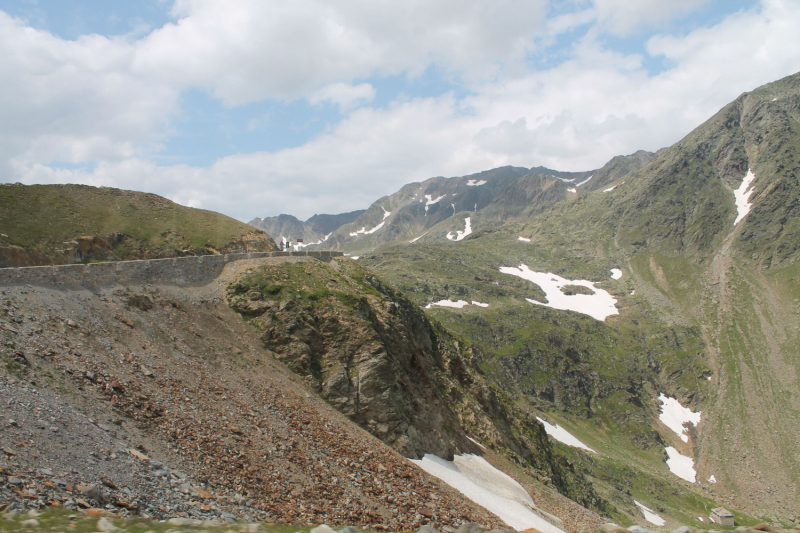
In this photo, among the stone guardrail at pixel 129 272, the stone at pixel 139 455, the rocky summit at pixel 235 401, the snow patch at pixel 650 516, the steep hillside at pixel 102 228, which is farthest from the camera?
the snow patch at pixel 650 516

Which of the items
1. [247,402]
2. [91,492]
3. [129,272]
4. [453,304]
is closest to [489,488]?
[247,402]

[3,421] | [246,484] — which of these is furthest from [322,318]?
[3,421]

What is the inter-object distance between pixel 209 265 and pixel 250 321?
679 centimetres

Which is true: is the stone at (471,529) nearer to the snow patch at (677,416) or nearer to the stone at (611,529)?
the stone at (611,529)

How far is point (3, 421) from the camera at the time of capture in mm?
14500

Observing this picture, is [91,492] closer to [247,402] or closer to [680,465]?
[247,402]

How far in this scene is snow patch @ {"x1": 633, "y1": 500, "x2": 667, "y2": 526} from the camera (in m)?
77.4

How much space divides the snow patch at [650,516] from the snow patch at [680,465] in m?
38.4

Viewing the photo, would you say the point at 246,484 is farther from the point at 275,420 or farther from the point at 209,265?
the point at 209,265

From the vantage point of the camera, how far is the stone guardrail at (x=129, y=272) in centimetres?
2553

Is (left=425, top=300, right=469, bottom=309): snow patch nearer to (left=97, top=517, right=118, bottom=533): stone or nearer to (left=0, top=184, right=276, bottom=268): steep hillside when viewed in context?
(left=0, top=184, right=276, bottom=268): steep hillside

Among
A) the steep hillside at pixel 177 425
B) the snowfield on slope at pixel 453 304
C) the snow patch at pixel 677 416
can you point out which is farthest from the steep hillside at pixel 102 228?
the snow patch at pixel 677 416

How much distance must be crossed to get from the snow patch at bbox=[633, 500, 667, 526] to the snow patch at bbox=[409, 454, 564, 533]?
54266 mm

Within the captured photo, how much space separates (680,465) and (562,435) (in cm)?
3783
